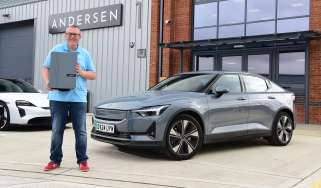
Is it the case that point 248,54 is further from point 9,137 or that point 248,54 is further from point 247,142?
point 9,137

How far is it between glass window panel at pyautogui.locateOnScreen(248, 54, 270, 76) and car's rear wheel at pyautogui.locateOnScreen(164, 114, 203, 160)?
28.5 feet

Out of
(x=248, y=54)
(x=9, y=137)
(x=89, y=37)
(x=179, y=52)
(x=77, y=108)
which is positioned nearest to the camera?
(x=77, y=108)

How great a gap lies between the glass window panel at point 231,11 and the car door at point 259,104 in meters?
7.74

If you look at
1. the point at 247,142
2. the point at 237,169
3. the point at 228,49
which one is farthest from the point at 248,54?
the point at 237,169

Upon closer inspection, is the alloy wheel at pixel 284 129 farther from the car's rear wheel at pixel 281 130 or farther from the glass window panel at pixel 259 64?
the glass window panel at pixel 259 64

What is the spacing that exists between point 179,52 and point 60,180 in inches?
478

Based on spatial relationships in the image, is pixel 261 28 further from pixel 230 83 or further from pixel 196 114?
pixel 196 114

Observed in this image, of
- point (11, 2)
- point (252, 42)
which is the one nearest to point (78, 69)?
point (252, 42)

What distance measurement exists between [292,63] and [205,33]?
3.67 m

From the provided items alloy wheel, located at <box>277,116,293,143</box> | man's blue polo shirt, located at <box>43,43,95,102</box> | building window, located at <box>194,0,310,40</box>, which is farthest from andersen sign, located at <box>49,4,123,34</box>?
man's blue polo shirt, located at <box>43,43,95,102</box>

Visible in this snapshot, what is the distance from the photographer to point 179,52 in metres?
17.2

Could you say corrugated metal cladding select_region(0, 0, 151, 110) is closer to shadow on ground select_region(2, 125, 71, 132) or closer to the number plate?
shadow on ground select_region(2, 125, 71, 132)

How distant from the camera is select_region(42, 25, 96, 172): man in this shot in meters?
5.77

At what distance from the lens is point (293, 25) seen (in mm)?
14555
